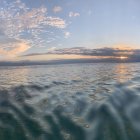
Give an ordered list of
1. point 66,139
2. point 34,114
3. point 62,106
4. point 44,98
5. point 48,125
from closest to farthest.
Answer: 1. point 66,139
2. point 48,125
3. point 34,114
4. point 62,106
5. point 44,98

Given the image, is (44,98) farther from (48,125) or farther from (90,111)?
(48,125)

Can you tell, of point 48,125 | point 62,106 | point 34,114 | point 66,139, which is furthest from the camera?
point 62,106

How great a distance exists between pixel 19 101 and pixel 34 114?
11.3 feet

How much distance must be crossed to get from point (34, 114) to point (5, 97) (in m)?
5.34

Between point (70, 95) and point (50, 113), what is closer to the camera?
point (50, 113)

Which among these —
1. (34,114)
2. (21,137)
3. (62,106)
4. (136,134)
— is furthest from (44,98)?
(136,134)

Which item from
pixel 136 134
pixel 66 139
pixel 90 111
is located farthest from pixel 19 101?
pixel 136 134

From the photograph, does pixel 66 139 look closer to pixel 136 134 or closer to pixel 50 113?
pixel 136 134

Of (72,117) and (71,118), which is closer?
(71,118)

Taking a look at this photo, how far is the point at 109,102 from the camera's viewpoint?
1445cm

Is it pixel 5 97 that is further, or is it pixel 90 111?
pixel 5 97

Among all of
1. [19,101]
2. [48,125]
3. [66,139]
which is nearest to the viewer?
[66,139]

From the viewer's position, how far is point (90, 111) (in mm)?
12664

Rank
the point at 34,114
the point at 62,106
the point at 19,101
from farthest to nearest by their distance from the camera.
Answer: the point at 19,101, the point at 62,106, the point at 34,114
